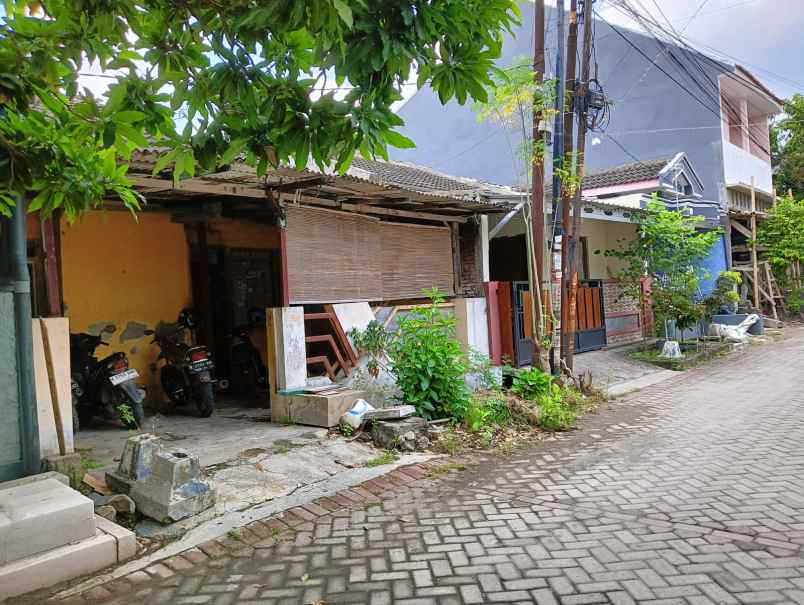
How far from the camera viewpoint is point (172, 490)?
159 inches

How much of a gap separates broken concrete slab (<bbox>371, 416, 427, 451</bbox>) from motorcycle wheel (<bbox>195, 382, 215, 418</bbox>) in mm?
2129

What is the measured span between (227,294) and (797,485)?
721 cm

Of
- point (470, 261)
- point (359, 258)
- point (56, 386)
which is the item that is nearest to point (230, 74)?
point (56, 386)

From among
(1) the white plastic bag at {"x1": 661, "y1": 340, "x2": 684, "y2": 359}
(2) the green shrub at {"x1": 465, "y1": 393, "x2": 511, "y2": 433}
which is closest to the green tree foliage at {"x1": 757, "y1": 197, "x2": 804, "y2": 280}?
(1) the white plastic bag at {"x1": 661, "y1": 340, "x2": 684, "y2": 359}

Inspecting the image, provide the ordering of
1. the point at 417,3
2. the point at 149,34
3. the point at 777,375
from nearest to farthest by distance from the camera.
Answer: the point at 417,3 → the point at 149,34 → the point at 777,375

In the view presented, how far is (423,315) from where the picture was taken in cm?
688

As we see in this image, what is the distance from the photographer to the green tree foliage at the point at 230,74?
8.39 ft

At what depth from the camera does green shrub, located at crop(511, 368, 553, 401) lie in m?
7.64

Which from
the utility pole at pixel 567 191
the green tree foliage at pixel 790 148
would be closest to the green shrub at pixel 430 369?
the utility pole at pixel 567 191

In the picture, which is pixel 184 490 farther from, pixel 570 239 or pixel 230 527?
pixel 570 239

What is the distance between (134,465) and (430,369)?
3222 millimetres

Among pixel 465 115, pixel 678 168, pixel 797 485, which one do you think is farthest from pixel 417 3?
pixel 465 115

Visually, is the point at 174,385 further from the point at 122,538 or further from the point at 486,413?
the point at 122,538

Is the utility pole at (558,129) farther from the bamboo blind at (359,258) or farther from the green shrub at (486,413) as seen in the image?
the bamboo blind at (359,258)
